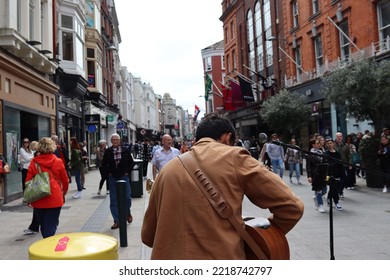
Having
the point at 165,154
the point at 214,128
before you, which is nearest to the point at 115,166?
the point at 165,154

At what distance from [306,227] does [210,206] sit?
5.31m

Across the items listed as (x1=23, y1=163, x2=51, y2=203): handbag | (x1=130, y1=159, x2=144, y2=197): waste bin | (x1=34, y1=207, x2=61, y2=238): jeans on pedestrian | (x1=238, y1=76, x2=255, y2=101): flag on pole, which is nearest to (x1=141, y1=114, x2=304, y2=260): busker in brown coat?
(x1=23, y1=163, x2=51, y2=203): handbag

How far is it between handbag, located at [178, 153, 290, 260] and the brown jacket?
26 millimetres

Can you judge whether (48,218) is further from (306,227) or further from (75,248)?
(306,227)

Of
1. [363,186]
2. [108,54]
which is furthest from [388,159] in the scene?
[108,54]

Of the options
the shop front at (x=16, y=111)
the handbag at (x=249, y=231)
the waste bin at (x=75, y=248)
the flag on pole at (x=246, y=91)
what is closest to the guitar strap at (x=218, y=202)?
the handbag at (x=249, y=231)

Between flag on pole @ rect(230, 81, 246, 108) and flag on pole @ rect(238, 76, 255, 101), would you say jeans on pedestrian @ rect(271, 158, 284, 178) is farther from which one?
flag on pole @ rect(230, 81, 246, 108)

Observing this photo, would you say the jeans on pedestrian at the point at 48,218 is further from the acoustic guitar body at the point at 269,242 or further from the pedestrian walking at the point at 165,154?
the acoustic guitar body at the point at 269,242

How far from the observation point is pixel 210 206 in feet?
6.30

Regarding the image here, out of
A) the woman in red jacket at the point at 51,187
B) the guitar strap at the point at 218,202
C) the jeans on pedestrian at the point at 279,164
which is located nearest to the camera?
the guitar strap at the point at 218,202

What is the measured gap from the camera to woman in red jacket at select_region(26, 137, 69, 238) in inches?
204

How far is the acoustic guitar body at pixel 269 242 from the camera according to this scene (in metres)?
1.96

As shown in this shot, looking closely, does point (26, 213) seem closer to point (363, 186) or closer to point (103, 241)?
point (103, 241)

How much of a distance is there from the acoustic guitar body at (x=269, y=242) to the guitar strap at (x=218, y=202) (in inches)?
1.1
